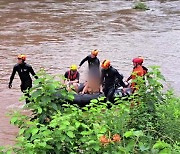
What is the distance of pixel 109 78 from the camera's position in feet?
37.1

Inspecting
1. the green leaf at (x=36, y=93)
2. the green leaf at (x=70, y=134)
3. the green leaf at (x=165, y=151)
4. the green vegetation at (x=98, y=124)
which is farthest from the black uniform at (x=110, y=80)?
the green leaf at (x=165, y=151)

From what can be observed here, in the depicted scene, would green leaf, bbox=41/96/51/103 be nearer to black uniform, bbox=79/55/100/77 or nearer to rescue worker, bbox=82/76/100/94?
rescue worker, bbox=82/76/100/94

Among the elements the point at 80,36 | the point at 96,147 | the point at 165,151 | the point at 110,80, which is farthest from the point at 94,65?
the point at 80,36

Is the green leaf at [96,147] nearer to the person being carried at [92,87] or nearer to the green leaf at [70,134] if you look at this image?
the green leaf at [70,134]

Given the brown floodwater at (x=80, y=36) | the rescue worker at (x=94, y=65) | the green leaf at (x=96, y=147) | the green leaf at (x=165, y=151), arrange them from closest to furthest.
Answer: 1. the green leaf at (x=165, y=151)
2. the green leaf at (x=96, y=147)
3. the rescue worker at (x=94, y=65)
4. the brown floodwater at (x=80, y=36)

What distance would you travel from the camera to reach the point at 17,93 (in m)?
13.4

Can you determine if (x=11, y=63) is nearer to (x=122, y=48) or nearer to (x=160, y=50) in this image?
(x=122, y=48)

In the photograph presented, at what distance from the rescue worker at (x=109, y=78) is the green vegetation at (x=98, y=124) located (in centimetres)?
431

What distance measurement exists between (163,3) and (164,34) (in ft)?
36.6

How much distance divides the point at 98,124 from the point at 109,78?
5.97m

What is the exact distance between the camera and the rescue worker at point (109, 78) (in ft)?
36.6

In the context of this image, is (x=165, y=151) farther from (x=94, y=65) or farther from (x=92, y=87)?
(x=94, y=65)

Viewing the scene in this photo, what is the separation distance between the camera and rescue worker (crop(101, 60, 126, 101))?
11.1 meters

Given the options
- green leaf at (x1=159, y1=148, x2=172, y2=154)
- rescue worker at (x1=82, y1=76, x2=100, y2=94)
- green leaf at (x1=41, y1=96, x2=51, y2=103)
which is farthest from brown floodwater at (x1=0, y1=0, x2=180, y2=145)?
green leaf at (x1=159, y1=148, x2=172, y2=154)
